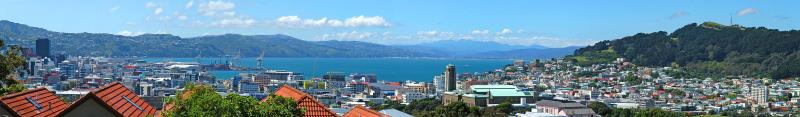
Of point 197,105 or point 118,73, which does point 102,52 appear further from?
point 197,105

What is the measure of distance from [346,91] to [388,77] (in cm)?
5003

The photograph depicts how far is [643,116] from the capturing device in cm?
3978

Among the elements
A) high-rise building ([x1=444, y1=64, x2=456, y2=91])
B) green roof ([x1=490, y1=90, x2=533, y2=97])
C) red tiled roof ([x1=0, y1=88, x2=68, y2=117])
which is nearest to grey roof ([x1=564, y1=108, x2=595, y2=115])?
green roof ([x1=490, y1=90, x2=533, y2=97])

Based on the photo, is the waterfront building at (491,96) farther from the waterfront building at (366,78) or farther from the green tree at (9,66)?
the waterfront building at (366,78)

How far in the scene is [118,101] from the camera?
7.04m

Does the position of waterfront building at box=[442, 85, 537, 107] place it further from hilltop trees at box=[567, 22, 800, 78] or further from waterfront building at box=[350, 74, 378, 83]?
waterfront building at box=[350, 74, 378, 83]

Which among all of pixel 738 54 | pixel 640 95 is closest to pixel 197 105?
pixel 640 95

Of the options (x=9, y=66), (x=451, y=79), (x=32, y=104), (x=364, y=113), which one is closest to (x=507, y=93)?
(x=451, y=79)

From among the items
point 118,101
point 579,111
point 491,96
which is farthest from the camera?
point 491,96

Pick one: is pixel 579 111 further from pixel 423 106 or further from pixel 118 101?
pixel 118 101

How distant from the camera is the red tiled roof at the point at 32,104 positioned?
6098mm

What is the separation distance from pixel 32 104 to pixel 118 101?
2.25 ft

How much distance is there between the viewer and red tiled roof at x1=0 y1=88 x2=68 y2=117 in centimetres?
610

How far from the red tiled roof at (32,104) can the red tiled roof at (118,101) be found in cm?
26
